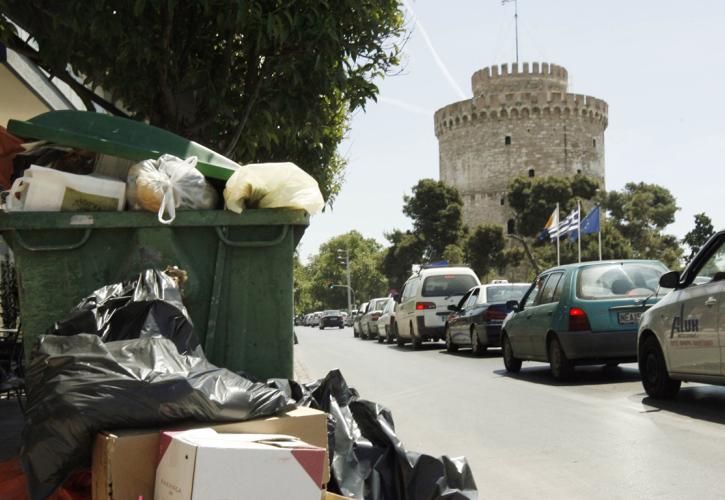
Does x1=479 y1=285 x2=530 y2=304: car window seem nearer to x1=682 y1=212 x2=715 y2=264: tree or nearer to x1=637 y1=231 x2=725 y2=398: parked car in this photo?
x1=637 y1=231 x2=725 y2=398: parked car

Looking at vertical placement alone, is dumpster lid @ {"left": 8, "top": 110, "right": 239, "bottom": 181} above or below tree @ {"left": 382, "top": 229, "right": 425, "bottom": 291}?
below

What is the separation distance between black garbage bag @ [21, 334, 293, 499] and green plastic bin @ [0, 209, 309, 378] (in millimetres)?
1177

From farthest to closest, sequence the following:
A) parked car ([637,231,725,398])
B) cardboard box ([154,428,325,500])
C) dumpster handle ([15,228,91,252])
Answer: parked car ([637,231,725,398]), dumpster handle ([15,228,91,252]), cardboard box ([154,428,325,500])

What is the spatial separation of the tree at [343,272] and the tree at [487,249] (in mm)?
39129

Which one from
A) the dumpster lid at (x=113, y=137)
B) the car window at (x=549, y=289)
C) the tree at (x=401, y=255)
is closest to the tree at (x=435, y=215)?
the tree at (x=401, y=255)

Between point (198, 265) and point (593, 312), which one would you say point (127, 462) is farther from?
point (593, 312)

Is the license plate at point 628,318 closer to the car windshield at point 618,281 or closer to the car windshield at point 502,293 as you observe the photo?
the car windshield at point 618,281

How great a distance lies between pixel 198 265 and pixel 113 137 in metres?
1.00

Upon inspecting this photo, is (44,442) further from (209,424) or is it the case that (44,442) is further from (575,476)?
(575,476)

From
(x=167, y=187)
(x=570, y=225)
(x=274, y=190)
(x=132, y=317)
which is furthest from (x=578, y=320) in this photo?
(x=570, y=225)

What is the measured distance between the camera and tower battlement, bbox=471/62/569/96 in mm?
83500

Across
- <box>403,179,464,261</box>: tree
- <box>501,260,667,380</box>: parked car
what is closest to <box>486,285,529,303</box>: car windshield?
<box>501,260,667,380</box>: parked car

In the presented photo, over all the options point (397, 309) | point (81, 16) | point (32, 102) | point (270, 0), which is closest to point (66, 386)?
point (81, 16)

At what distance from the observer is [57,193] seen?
4.89 metres
